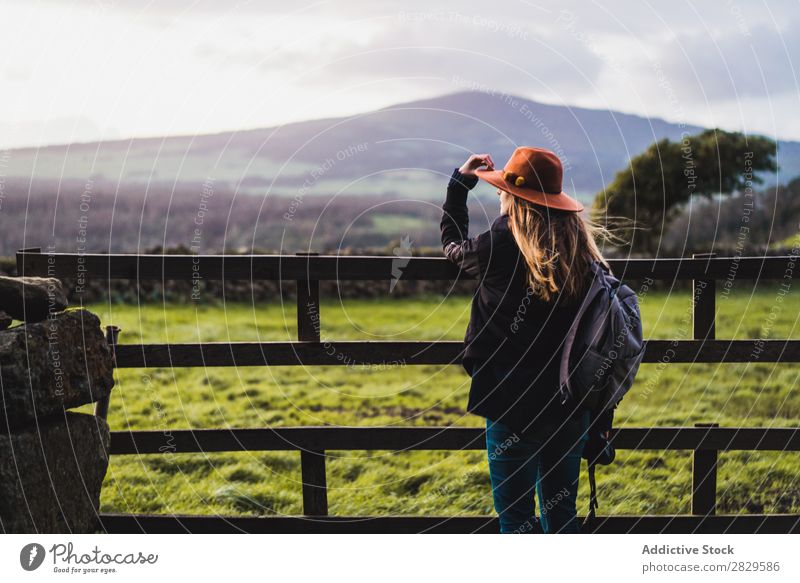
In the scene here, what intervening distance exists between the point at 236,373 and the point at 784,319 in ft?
34.8

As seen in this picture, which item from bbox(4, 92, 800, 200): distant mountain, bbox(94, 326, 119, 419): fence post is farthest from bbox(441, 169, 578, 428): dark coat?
bbox(4, 92, 800, 200): distant mountain

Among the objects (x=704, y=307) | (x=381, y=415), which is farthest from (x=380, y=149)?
(x=704, y=307)

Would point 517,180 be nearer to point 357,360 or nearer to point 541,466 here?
point 541,466

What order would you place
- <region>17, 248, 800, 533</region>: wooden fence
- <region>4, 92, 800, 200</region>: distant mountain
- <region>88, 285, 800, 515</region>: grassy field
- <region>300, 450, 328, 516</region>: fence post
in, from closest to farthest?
<region>17, 248, 800, 533</region>: wooden fence < <region>300, 450, 328, 516</region>: fence post < <region>88, 285, 800, 515</region>: grassy field < <region>4, 92, 800, 200</region>: distant mountain

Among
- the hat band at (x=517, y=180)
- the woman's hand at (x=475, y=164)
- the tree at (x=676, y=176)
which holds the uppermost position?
the tree at (x=676, y=176)

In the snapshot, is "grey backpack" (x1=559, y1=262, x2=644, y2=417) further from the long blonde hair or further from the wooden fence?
the wooden fence

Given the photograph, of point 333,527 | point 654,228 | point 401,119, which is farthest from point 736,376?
point 401,119

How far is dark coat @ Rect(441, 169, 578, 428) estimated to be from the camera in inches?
155

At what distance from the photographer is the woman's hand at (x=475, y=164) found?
4492mm

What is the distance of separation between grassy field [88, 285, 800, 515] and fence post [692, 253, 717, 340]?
4.62 ft

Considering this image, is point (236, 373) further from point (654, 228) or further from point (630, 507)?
point (654, 228)

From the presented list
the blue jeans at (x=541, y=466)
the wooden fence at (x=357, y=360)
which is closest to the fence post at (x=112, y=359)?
the wooden fence at (x=357, y=360)

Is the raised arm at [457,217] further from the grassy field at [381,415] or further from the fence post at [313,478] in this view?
the grassy field at [381,415]

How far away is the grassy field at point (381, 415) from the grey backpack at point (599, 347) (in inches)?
86.1
